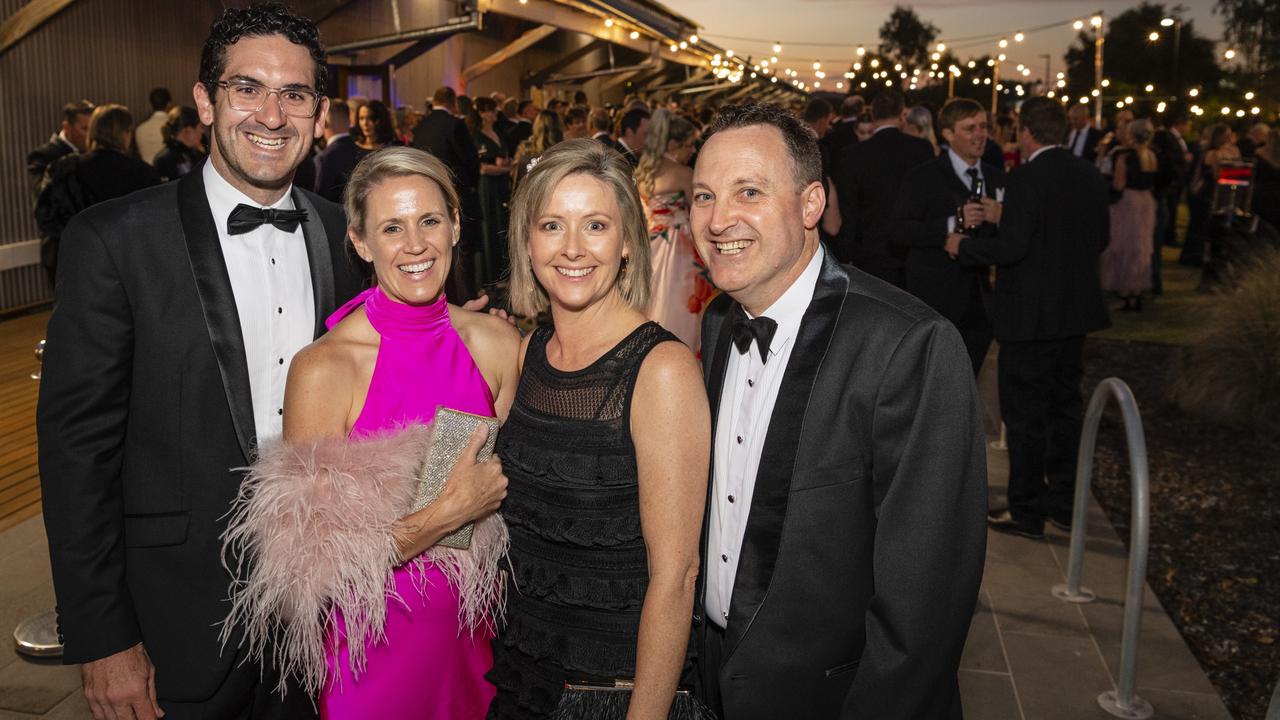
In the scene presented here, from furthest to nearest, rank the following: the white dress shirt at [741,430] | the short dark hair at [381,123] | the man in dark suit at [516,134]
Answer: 1. the man in dark suit at [516,134]
2. the short dark hair at [381,123]
3. the white dress shirt at [741,430]

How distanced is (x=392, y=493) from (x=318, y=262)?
0.71 meters

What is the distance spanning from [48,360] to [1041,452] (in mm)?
4753

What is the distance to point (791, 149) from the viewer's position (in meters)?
2.01

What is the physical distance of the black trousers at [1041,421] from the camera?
5293mm

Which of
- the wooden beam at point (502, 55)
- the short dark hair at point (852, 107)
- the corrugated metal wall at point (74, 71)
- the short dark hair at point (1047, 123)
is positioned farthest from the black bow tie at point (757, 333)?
the wooden beam at point (502, 55)

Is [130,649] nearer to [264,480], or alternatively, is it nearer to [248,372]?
[264,480]

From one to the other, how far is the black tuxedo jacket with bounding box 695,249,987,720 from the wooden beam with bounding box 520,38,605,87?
30062 mm

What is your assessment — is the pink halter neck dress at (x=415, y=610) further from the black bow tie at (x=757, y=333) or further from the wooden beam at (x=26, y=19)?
the wooden beam at (x=26, y=19)

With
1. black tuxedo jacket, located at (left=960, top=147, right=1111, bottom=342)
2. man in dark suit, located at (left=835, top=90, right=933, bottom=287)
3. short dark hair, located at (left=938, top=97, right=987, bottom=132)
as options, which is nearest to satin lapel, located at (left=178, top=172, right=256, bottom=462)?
black tuxedo jacket, located at (left=960, top=147, right=1111, bottom=342)

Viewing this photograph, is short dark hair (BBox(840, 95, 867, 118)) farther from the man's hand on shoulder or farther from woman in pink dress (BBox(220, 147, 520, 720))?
the man's hand on shoulder

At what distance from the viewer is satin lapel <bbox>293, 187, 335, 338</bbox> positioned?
2.43 m

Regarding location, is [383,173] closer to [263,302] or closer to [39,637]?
[263,302]

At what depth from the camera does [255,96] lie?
89.7 inches

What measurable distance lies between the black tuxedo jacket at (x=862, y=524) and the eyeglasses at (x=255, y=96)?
131 cm
